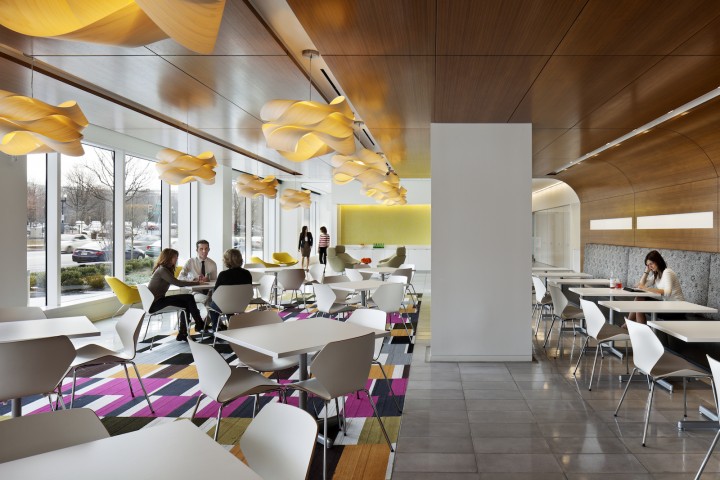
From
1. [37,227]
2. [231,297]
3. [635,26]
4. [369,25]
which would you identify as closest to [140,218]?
[37,227]

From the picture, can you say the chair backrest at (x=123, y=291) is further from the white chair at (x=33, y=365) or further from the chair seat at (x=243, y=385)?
the chair seat at (x=243, y=385)

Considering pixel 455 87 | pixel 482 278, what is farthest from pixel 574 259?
pixel 455 87

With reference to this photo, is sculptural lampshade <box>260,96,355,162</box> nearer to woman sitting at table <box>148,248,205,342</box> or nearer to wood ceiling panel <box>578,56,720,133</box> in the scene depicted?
wood ceiling panel <box>578,56,720,133</box>

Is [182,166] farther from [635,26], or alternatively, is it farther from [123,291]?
[635,26]

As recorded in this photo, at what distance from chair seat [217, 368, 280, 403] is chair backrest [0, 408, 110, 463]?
4.08 ft

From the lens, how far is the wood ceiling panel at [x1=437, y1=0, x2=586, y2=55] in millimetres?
3086

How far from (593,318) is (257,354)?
323 cm

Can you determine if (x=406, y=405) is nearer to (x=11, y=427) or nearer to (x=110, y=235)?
(x=11, y=427)

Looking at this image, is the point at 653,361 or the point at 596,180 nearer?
the point at 653,361

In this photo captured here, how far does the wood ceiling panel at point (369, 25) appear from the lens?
10.3 feet

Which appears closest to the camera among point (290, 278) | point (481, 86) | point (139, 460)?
point (139, 460)

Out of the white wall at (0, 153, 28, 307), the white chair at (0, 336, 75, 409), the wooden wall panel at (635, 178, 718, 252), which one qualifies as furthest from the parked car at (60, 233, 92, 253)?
the wooden wall panel at (635, 178, 718, 252)

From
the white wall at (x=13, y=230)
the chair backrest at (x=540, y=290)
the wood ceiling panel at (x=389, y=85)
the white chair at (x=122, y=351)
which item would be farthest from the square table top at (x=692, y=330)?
the white wall at (x=13, y=230)

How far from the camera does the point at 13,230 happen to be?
665 centimetres
